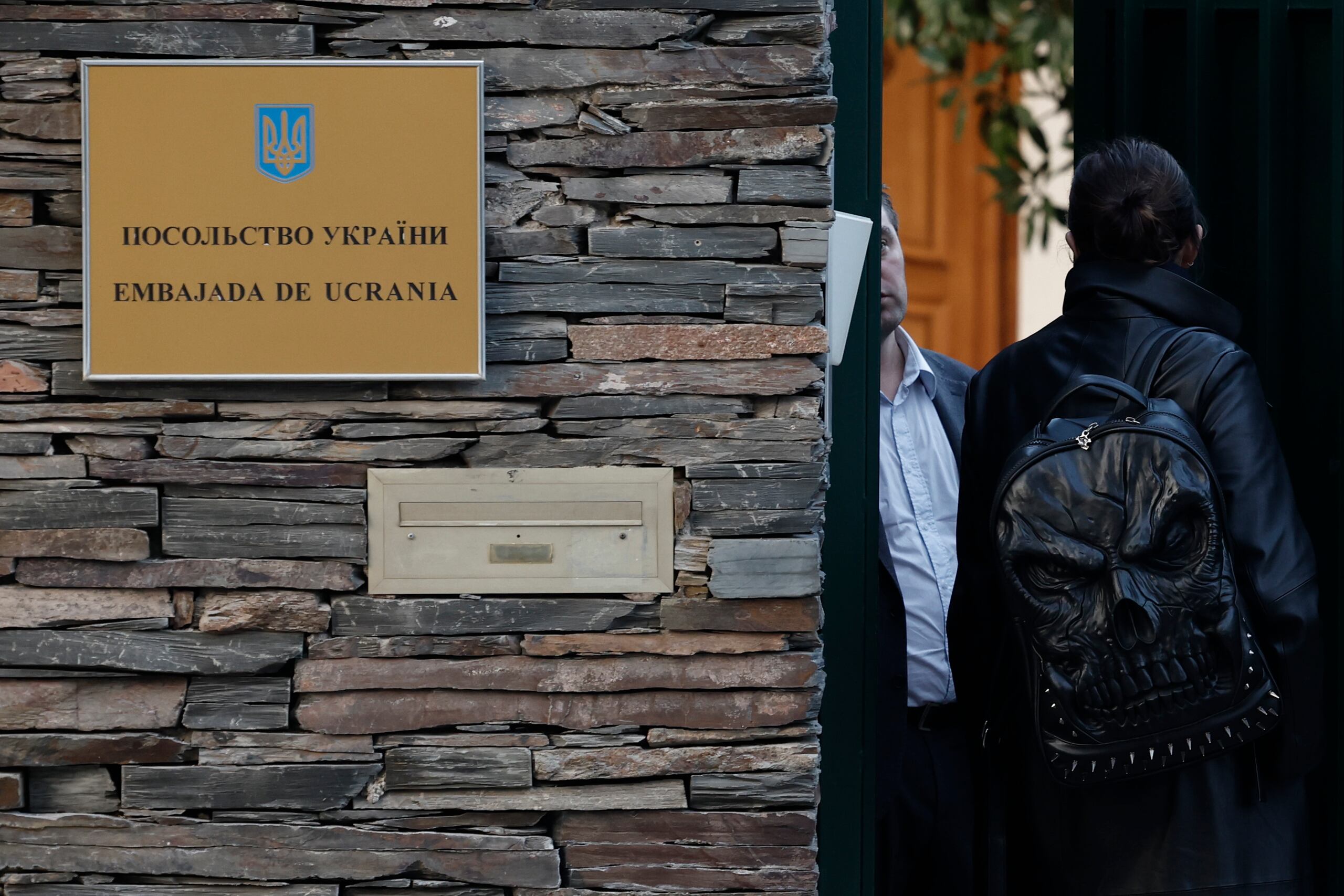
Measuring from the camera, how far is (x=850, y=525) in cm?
238

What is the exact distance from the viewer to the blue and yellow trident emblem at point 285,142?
6.73 ft

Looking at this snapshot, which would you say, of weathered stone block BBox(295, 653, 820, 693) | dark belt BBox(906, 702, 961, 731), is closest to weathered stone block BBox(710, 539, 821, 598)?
weathered stone block BBox(295, 653, 820, 693)

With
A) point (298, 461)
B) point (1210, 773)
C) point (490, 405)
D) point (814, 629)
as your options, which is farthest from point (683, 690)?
point (1210, 773)

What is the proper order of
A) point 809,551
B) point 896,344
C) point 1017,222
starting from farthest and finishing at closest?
point 1017,222 < point 896,344 < point 809,551

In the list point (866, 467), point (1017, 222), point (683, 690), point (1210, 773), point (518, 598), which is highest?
point (1017, 222)

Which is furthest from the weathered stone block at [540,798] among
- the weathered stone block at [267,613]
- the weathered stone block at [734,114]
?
the weathered stone block at [734,114]

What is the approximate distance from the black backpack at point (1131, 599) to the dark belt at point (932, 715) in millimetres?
621

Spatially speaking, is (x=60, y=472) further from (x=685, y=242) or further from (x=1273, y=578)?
(x=1273, y=578)

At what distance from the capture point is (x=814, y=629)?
2.10m

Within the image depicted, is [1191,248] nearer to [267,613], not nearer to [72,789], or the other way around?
[267,613]

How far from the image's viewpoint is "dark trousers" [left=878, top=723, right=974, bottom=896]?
2.70 meters

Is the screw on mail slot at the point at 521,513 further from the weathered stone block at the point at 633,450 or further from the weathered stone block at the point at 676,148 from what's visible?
the weathered stone block at the point at 676,148

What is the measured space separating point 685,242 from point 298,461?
2.19 feet

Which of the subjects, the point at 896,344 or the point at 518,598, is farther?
the point at 896,344
